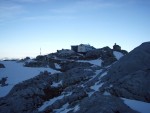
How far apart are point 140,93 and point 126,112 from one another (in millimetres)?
5800

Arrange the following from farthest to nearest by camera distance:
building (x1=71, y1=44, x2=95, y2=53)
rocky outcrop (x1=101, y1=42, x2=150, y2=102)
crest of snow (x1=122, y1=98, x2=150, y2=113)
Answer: building (x1=71, y1=44, x2=95, y2=53), rocky outcrop (x1=101, y1=42, x2=150, y2=102), crest of snow (x1=122, y1=98, x2=150, y2=113)

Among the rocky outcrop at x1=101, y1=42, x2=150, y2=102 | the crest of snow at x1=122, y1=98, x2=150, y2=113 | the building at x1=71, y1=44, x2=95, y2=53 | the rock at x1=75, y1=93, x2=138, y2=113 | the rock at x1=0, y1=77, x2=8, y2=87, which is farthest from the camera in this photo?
the building at x1=71, y1=44, x2=95, y2=53

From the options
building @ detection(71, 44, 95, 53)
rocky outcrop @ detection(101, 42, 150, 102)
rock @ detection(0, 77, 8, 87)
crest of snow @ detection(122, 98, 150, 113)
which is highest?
building @ detection(71, 44, 95, 53)

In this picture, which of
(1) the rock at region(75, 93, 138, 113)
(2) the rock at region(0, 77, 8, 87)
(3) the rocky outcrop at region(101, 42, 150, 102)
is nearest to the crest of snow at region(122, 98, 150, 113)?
(1) the rock at region(75, 93, 138, 113)

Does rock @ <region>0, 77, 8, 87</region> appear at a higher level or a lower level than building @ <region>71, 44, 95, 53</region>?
lower

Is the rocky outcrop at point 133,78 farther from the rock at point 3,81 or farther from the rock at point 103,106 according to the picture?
the rock at point 3,81

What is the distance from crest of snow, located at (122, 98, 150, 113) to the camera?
842 inches

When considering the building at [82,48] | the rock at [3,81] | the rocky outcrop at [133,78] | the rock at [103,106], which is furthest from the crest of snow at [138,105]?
the building at [82,48]

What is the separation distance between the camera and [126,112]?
20.5 meters

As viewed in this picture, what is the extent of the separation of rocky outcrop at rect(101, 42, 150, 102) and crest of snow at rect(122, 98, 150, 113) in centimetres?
136

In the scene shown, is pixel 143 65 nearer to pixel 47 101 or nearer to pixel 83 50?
pixel 47 101

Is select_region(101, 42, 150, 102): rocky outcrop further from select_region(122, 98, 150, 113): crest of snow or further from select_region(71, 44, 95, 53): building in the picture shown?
select_region(71, 44, 95, 53): building

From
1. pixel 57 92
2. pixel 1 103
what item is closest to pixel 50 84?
pixel 57 92

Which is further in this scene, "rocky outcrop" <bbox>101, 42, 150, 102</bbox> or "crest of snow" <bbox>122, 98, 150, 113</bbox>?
"rocky outcrop" <bbox>101, 42, 150, 102</bbox>
